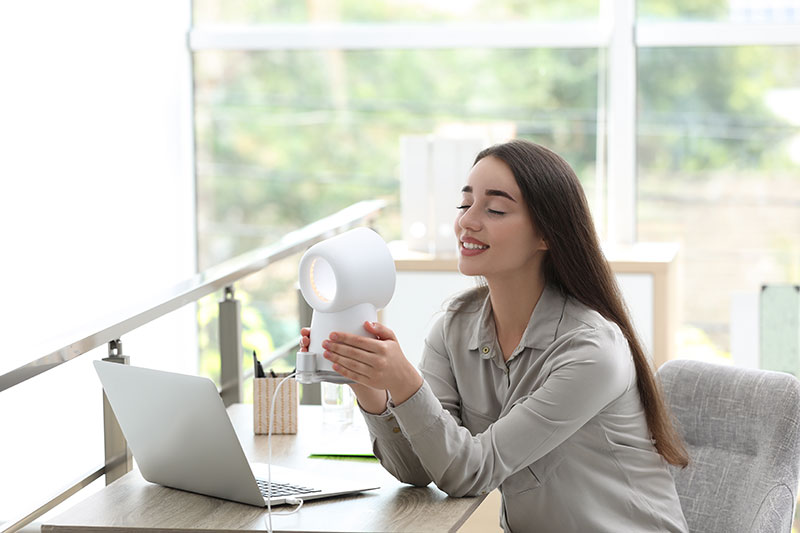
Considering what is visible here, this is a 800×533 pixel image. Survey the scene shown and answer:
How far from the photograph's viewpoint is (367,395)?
1491mm

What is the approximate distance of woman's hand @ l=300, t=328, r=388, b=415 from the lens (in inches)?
58.2

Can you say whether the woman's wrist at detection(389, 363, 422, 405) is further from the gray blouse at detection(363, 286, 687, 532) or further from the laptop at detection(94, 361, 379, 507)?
the laptop at detection(94, 361, 379, 507)

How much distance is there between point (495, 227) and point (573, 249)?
0.42 ft

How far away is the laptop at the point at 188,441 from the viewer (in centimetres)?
141

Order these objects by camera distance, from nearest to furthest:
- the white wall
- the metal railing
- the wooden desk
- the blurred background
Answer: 1. the wooden desk
2. the metal railing
3. the white wall
4. the blurred background

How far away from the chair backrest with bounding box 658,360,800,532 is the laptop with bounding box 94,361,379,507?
0.64 metres

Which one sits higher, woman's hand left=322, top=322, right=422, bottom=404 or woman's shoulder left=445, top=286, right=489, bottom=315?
woman's shoulder left=445, top=286, right=489, bottom=315

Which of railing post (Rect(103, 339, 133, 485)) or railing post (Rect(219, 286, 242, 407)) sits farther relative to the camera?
railing post (Rect(219, 286, 242, 407))

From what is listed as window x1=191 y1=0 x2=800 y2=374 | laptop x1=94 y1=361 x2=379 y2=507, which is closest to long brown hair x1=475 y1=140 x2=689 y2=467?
laptop x1=94 y1=361 x2=379 y2=507

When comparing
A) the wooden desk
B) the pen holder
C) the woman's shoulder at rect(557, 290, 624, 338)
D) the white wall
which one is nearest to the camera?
the wooden desk

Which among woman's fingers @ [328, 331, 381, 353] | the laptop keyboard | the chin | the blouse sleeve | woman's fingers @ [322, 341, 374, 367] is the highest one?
the chin

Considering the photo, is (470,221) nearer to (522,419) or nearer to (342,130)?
(522,419)

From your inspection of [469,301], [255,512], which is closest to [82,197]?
[469,301]

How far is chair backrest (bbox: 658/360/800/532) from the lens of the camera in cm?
171
